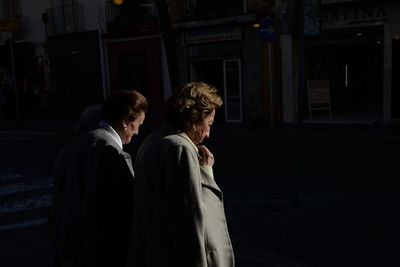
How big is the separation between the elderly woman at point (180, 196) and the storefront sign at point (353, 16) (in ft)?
50.0

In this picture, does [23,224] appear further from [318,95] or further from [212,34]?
[212,34]

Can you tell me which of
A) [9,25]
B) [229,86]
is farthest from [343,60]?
[9,25]

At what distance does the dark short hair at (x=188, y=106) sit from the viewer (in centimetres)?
246

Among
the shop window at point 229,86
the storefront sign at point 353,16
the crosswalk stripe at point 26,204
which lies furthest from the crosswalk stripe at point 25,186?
the storefront sign at point 353,16

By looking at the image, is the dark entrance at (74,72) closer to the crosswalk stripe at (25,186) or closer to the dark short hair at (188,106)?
the crosswalk stripe at (25,186)

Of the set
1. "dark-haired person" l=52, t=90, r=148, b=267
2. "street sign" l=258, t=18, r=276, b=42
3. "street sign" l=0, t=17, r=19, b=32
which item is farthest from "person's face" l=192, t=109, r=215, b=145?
"street sign" l=0, t=17, r=19, b=32

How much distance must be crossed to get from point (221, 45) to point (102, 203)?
17444 millimetres

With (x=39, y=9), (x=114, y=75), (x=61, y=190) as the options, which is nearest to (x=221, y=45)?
(x=114, y=75)

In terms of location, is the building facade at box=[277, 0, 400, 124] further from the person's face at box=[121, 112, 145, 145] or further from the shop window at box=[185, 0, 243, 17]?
the person's face at box=[121, 112, 145, 145]

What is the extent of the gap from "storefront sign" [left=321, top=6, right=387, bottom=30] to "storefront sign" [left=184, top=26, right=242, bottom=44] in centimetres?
322

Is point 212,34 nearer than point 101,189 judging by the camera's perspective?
No

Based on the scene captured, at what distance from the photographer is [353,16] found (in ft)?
55.5

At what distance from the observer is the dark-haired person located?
9.07ft

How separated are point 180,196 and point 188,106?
0.42 m
